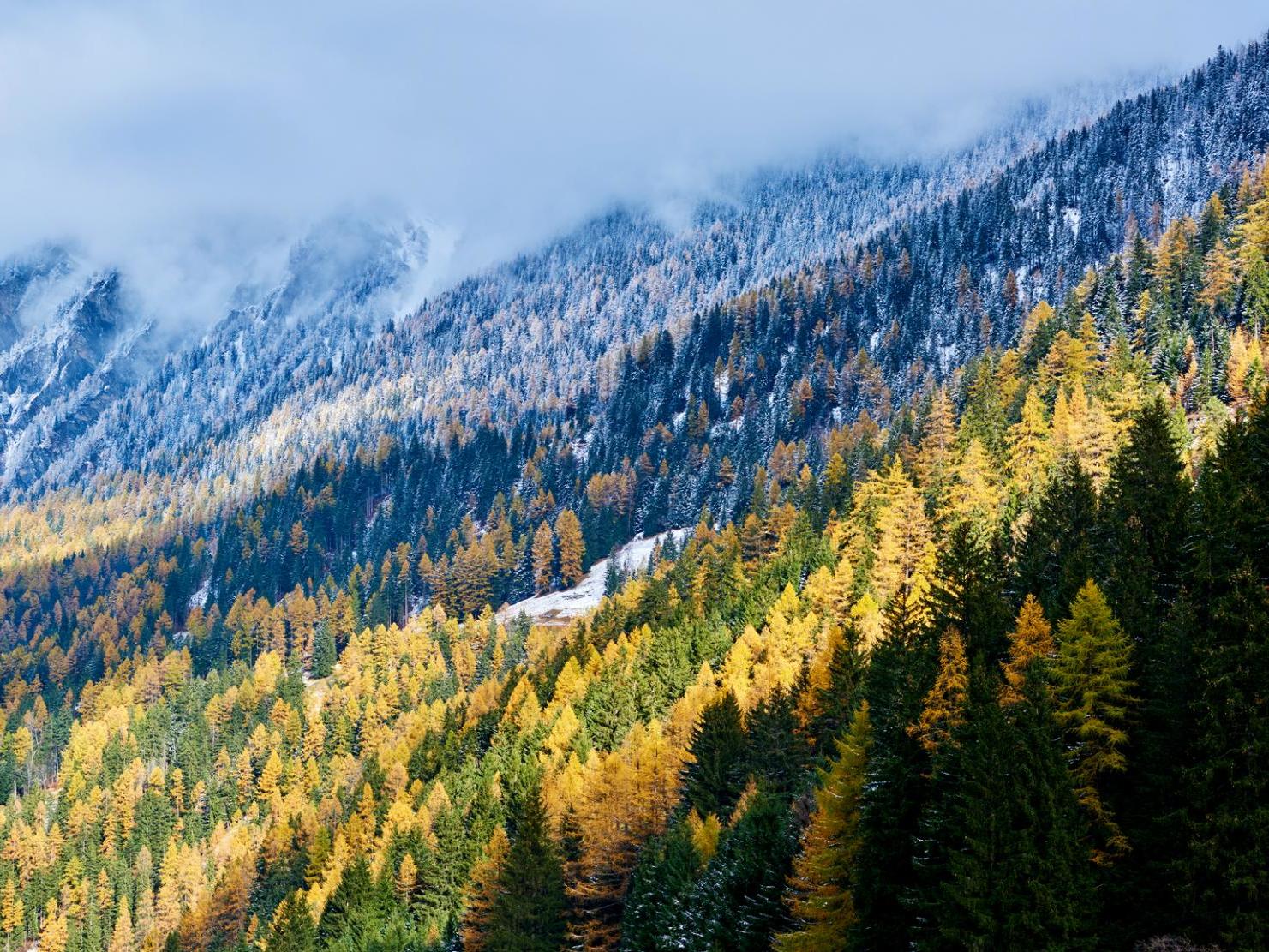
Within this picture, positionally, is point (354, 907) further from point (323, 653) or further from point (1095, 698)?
point (323, 653)

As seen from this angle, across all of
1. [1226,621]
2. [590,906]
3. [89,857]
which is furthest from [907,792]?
[89,857]

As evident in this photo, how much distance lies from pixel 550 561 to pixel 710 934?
484ft

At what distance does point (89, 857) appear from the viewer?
128m

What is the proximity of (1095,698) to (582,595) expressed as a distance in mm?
144401

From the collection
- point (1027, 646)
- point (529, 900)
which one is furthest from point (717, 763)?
point (1027, 646)

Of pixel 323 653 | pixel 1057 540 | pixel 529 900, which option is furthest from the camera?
pixel 323 653

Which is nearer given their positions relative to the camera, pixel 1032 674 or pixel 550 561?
pixel 1032 674

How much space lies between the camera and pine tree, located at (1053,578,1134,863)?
1286 inches

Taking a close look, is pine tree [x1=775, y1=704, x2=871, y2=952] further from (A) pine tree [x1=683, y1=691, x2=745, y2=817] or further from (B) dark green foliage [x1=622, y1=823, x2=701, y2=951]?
(A) pine tree [x1=683, y1=691, x2=745, y2=817]

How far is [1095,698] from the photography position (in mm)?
34250

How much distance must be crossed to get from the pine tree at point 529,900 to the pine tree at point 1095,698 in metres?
33.1

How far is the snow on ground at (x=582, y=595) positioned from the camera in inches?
6525

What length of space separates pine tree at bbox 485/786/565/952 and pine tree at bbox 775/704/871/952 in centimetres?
2111

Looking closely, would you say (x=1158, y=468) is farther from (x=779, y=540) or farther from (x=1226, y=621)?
(x=779, y=540)
